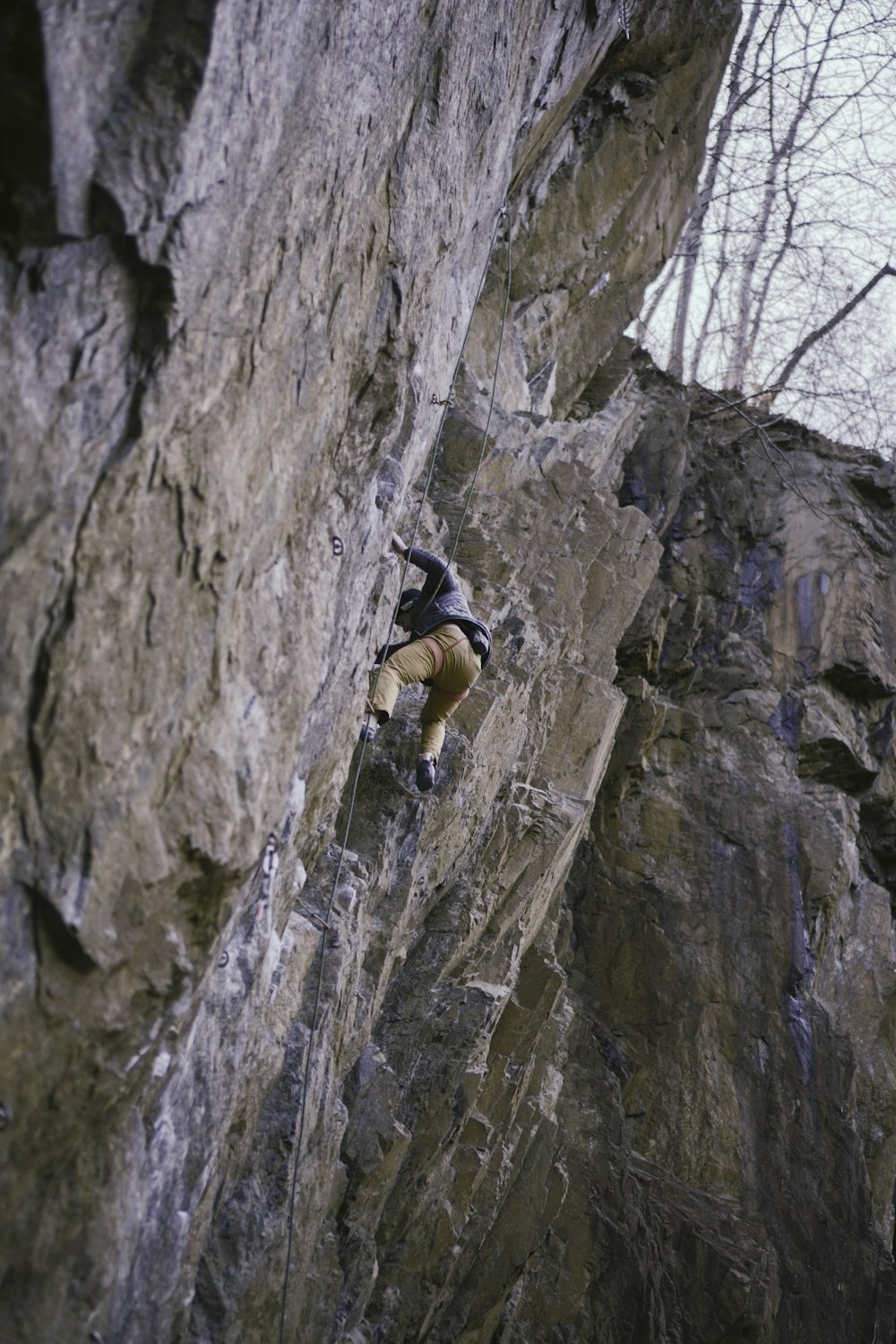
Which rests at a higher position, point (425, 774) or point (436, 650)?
point (436, 650)

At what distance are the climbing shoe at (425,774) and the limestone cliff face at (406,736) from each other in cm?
27

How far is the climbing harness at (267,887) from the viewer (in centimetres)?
445

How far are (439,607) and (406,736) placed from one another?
0.73 metres

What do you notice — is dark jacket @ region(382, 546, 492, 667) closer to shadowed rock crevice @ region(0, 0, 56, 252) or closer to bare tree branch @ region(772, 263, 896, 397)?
shadowed rock crevice @ region(0, 0, 56, 252)

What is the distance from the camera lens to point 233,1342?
460cm

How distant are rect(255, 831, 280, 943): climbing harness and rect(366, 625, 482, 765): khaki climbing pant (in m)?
1.28

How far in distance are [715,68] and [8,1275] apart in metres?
9.75

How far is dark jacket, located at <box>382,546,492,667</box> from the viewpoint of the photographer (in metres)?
6.08

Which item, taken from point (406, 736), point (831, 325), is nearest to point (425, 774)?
point (406, 736)

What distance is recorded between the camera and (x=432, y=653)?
5.94 metres

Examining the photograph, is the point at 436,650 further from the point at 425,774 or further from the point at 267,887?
the point at 267,887

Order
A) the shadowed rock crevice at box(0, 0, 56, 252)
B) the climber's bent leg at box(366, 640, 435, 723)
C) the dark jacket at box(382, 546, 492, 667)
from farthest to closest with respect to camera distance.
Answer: the dark jacket at box(382, 546, 492, 667)
the climber's bent leg at box(366, 640, 435, 723)
the shadowed rock crevice at box(0, 0, 56, 252)

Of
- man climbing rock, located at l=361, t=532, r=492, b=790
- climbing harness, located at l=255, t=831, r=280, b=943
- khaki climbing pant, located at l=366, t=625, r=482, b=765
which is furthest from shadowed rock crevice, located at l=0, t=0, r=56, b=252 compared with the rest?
khaki climbing pant, located at l=366, t=625, r=482, b=765

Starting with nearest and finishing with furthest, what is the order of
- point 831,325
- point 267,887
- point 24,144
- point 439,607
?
point 24,144 < point 267,887 < point 439,607 < point 831,325
